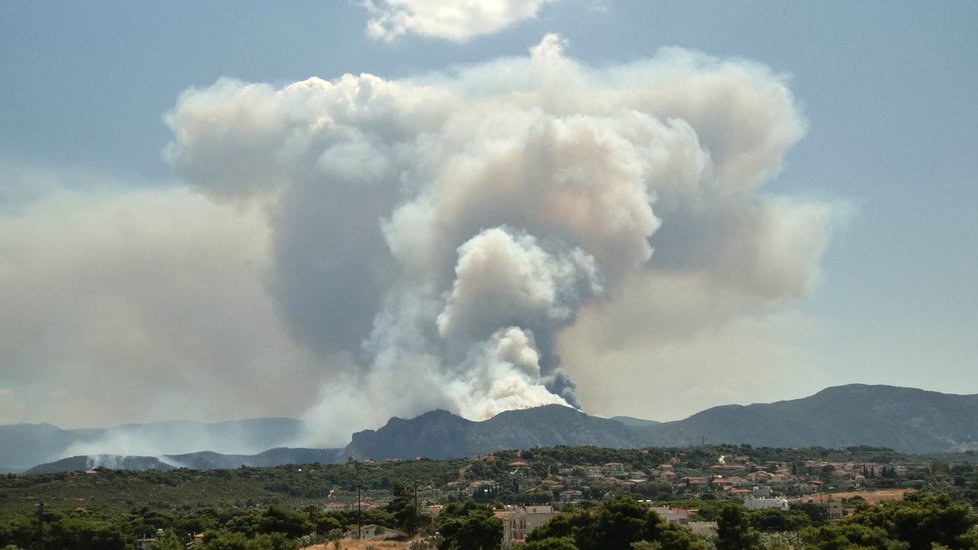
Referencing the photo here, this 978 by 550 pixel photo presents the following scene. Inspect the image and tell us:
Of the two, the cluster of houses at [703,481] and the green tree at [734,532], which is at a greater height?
the cluster of houses at [703,481]

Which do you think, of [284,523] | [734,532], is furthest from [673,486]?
[734,532]

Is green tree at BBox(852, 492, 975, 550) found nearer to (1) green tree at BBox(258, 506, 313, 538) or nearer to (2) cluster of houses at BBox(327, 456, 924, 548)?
(1) green tree at BBox(258, 506, 313, 538)

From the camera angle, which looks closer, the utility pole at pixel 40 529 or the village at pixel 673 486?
the utility pole at pixel 40 529

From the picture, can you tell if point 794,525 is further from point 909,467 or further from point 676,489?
point 909,467

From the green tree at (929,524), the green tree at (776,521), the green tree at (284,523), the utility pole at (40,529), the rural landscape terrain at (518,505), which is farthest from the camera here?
the green tree at (776,521)

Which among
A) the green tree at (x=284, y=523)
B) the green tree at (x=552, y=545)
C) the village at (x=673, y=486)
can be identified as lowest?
the green tree at (x=552, y=545)

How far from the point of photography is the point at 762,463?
190 m

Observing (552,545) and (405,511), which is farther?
(405,511)

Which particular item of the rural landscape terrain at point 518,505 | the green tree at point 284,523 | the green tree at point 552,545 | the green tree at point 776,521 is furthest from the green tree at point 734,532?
the green tree at point 284,523

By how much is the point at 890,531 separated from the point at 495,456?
124m

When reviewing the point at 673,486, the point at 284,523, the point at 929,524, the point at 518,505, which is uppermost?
the point at 673,486

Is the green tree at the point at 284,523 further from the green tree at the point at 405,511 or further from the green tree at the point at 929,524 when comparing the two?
the green tree at the point at 929,524

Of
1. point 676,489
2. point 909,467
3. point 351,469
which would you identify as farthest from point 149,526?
point 909,467

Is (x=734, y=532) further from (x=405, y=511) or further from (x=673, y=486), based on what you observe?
(x=673, y=486)
